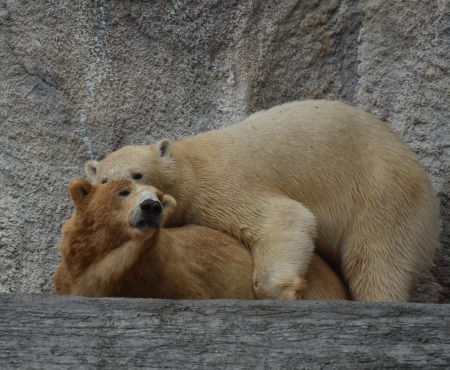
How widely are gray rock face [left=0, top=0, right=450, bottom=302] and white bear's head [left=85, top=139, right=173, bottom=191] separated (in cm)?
59

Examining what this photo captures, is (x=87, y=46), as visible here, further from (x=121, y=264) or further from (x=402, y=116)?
(x=121, y=264)

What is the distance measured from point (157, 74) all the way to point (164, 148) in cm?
73

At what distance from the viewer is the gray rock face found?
4723 millimetres

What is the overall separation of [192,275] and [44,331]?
0.78m

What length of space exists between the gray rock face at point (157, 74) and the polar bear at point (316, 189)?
0.54 metres

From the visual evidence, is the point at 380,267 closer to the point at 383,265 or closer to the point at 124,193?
the point at 383,265

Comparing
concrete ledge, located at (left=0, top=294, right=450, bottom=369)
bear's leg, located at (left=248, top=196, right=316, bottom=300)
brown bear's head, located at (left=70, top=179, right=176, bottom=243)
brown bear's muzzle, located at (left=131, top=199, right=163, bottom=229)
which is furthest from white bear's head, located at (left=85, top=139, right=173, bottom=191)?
concrete ledge, located at (left=0, top=294, right=450, bottom=369)

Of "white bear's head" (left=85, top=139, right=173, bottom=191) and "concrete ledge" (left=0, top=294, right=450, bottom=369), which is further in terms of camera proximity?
"white bear's head" (left=85, top=139, right=173, bottom=191)

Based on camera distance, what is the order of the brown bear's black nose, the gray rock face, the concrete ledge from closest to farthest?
the concrete ledge
the brown bear's black nose
the gray rock face

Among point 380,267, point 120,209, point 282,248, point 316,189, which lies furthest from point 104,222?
point 380,267

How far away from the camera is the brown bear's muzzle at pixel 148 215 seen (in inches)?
123

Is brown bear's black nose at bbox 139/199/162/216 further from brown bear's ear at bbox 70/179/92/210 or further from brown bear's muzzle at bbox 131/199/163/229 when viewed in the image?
brown bear's ear at bbox 70/179/92/210

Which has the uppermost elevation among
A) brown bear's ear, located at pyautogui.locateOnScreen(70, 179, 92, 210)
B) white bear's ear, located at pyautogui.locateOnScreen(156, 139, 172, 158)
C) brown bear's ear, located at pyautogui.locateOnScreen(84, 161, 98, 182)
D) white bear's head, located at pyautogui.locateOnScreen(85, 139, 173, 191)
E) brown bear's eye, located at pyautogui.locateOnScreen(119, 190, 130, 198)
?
brown bear's eye, located at pyautogui.locateOnScreen(119, 190, 130, 198)

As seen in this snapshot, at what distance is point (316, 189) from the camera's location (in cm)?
409
